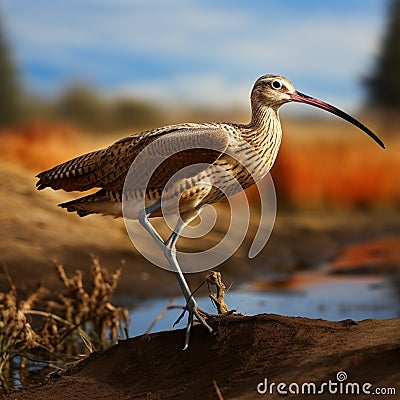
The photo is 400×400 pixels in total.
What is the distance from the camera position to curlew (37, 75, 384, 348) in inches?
295

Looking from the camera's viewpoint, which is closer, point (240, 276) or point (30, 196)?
point (240, 276)

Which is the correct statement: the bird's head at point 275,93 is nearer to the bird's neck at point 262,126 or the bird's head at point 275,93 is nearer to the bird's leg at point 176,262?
the bird's neck at point 262,126

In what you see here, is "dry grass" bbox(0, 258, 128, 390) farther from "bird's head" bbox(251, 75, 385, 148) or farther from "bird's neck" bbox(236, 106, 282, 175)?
"bird's head" bbox(251, 75, 385, 148)

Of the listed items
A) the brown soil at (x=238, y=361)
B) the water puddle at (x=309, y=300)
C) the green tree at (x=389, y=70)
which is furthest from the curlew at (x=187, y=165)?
the green tree at (x=389, y=70)

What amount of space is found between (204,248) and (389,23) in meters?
31.4

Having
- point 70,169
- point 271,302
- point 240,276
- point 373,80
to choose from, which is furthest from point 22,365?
point 373,80

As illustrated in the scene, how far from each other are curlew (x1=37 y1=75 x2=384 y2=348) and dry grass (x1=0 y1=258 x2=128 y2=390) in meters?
1.50

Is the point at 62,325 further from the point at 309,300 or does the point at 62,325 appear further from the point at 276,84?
the point at 309,300

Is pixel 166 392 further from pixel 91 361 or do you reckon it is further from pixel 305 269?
pixel 305 269

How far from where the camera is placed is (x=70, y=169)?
8070 mm

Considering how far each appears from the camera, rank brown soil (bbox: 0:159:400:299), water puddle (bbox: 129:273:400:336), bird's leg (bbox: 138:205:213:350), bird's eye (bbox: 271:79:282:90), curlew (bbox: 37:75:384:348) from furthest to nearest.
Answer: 1. brown soil (bbox: 0:159:400:299)
2. water puddle (bbox: 129:273:400:336)
3. bird's eye (bbox: 271:79:282:90)
4. curlew (bbox: 37:75:384:348)
5. bird's leg (bbox: 138:205:213:350)

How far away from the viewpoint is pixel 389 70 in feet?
145

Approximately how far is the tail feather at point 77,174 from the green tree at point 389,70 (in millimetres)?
36167

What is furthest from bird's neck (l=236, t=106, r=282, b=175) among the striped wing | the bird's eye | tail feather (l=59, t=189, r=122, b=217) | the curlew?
tail feather (l=59, t=189, r=122, b=217)
